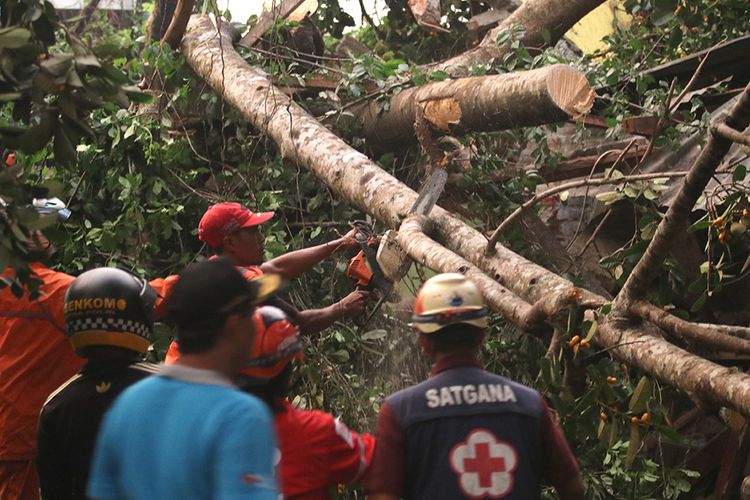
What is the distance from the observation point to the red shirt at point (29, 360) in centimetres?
407

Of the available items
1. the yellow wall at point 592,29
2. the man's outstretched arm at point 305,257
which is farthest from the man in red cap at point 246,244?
the yellow wall at point 592,29

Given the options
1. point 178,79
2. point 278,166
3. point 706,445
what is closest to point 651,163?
point 706,445

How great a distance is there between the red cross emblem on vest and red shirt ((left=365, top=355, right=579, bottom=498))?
0.46 feet

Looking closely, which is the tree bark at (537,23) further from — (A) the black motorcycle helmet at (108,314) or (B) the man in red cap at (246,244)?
(A) the black motorcycle helmet at (108,314)

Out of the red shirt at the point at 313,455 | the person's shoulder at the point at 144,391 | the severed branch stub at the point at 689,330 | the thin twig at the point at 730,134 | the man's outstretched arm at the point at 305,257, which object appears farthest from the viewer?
the man's outstretched arm at the point at 305,257

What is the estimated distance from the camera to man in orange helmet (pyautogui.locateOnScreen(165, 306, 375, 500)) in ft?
9.75

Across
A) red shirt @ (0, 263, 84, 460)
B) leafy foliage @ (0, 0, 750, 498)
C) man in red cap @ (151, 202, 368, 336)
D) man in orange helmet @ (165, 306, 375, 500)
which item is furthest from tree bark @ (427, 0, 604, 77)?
man in orange helmet @ (165, 306, 375, 500)

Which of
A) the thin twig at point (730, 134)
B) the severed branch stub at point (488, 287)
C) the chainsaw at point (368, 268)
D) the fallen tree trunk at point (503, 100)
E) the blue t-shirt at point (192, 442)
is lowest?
the chainsaw at point (368, 268)

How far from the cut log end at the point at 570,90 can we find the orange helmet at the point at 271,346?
2.97 metres

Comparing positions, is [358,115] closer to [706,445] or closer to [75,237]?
[75,237]

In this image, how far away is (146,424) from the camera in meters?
2.26

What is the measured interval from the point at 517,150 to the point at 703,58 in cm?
188

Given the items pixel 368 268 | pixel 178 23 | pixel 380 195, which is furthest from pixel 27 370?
pixel 178 23

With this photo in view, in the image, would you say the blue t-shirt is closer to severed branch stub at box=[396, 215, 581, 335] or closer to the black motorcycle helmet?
the black motorcycle helmet
